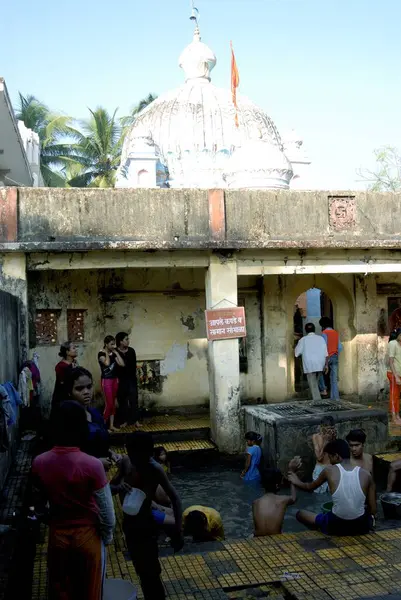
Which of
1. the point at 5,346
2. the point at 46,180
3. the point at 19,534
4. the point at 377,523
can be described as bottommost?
the point at 377,523

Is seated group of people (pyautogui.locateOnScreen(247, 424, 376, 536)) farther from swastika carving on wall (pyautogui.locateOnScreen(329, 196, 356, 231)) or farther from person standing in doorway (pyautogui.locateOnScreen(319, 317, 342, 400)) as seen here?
person standing in doorway (pyautogui.locateOnScreen(319, 317, 342, 400))

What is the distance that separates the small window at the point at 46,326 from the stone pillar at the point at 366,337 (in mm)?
5899

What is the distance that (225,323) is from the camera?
1045 cm

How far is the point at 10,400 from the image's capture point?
6574 mm

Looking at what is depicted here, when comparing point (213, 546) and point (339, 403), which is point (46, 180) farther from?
point (213, 546)

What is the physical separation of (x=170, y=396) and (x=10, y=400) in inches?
245

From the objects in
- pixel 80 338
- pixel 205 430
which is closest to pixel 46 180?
pixel 80 338

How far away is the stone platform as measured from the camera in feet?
30.3

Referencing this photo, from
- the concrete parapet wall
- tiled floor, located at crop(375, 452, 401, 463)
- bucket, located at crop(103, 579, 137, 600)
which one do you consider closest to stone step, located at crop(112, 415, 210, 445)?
tiled floor, located at crop(375, 452, 401, 463)

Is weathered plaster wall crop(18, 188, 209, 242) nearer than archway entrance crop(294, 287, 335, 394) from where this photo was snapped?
Yes

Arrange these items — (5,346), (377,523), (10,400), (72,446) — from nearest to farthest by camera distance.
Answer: (72,446) < (10,400) < (377,523) < (5,346)

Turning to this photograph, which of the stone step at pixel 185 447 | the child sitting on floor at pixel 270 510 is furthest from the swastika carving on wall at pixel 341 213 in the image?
the child sitting on floor at pixel 270 510

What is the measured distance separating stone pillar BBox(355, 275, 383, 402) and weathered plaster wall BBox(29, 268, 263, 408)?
204cm

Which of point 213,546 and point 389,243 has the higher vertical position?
point 389,243
